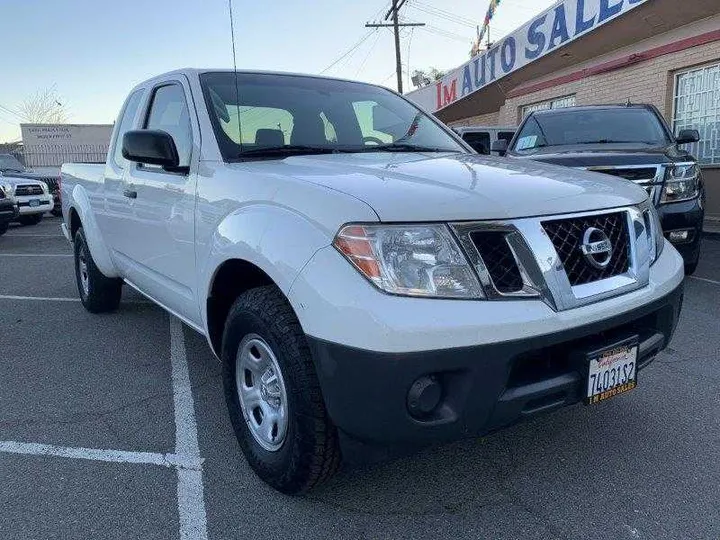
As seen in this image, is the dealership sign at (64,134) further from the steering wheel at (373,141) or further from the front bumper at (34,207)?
the steering wheel at (373,141)

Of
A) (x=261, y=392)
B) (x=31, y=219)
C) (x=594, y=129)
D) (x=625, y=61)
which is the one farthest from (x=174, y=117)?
(x=31, y=219)

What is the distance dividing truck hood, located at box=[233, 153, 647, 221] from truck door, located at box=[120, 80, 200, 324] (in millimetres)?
501

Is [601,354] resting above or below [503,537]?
above

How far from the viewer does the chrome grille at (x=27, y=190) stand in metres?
14.3

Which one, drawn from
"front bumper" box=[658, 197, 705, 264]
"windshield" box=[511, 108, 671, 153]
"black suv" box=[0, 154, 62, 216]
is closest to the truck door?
"front bumper" box=[658, 197, 705, 264]

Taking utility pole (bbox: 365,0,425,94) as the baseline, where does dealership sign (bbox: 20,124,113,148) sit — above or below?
below

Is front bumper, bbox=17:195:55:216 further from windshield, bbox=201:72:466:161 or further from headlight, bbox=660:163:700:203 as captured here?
headlight, bbox=660:163:700:203

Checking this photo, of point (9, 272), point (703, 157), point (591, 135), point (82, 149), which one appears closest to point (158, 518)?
point (591, 135)

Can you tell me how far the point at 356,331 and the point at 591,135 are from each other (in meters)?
5.83

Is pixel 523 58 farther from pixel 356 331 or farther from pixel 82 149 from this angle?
pixel 82 149

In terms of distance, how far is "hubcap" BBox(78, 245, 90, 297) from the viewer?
525cm

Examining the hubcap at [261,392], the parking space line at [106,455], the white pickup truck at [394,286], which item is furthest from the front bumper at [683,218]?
the parking space line at [106,455]

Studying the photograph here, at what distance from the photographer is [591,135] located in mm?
6863

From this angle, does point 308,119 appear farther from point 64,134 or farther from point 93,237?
point 64,134
